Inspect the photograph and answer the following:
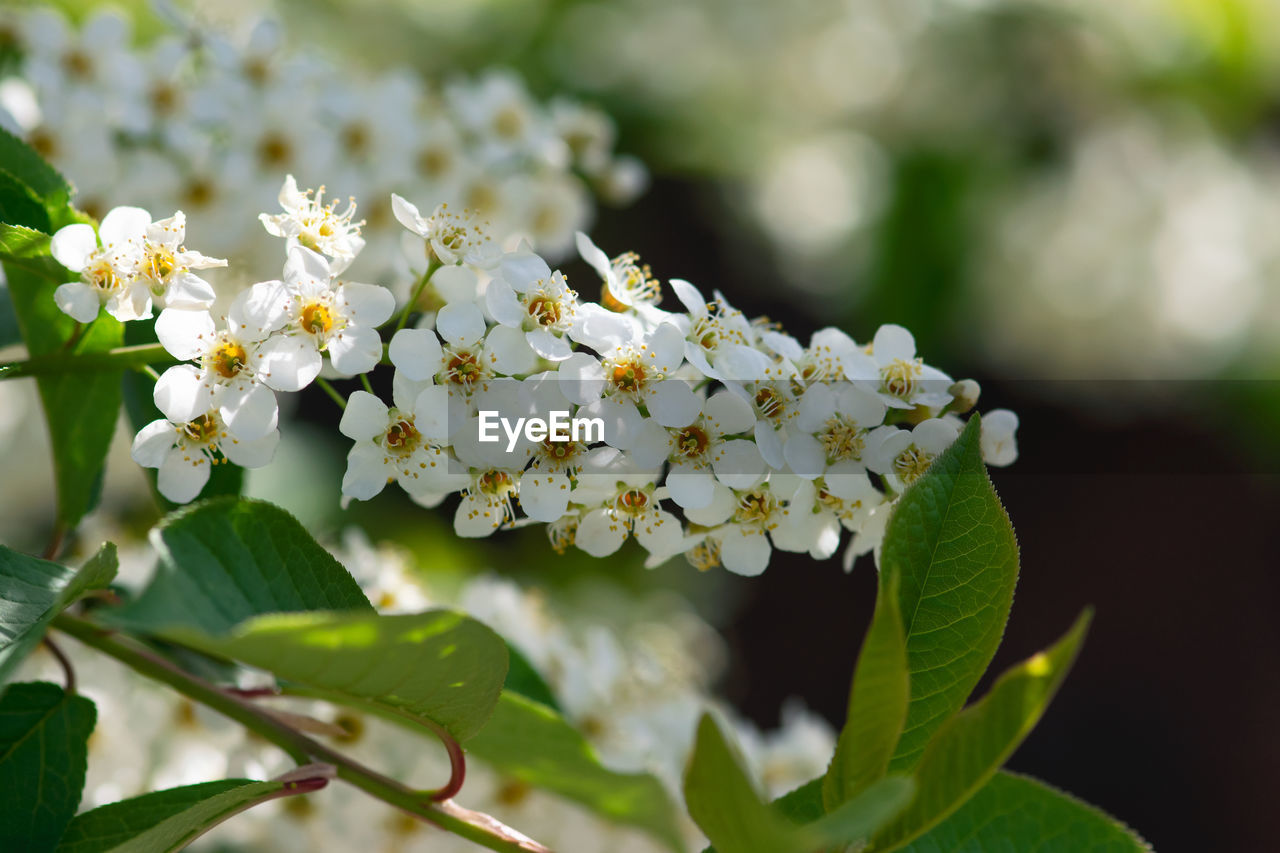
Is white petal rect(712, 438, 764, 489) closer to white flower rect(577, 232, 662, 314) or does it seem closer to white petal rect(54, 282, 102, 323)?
white flower rect(577, 232, 662, 314)

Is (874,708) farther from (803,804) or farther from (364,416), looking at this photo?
(364,416)

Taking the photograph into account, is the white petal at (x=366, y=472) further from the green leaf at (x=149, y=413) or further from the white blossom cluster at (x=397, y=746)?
the white blossom cluster at (x=397, y=746)

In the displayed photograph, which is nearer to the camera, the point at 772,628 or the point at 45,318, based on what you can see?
the point at 45,318

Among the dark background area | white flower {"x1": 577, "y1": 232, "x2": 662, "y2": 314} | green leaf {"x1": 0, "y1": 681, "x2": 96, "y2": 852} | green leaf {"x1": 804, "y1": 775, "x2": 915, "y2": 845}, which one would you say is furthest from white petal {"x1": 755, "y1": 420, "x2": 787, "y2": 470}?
the dark background area

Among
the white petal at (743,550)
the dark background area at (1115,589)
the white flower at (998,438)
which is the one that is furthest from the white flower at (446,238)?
the dark background area at (1115,589)

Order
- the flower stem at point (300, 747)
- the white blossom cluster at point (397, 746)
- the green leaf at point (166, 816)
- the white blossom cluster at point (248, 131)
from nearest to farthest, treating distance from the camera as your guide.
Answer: the green leaf at point (166, 816) → the flower stem at point (300, 747) → the white blossom cluster at point (397, 746) → the white blossom cluster at point (248, 131)

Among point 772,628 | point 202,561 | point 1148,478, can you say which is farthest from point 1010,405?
point 202,561

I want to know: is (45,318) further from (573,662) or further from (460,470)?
(573,662)
